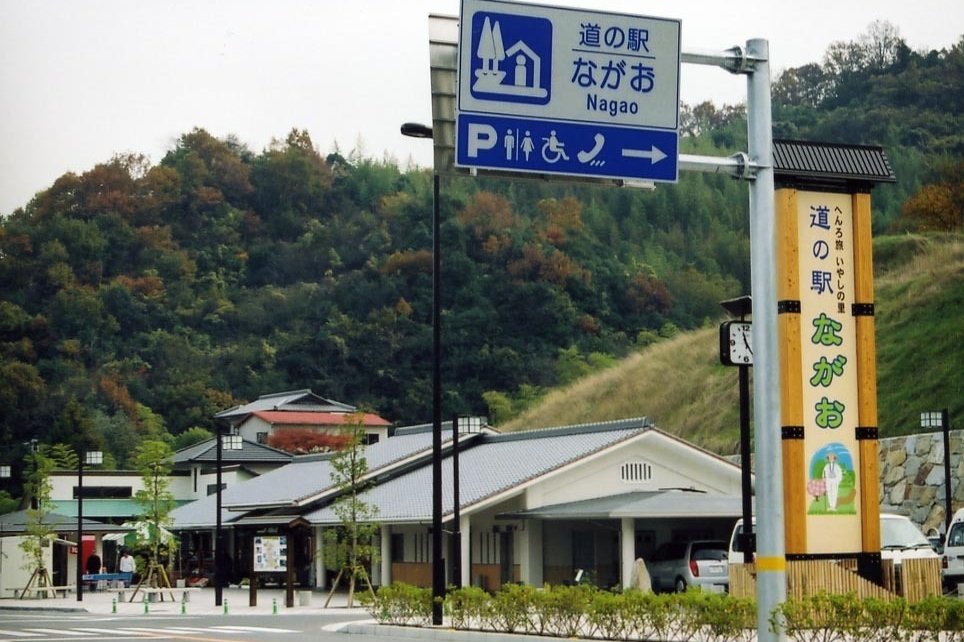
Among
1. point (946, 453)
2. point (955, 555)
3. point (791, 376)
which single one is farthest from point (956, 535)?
point (946, 453)

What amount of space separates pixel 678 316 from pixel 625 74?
3168 inches

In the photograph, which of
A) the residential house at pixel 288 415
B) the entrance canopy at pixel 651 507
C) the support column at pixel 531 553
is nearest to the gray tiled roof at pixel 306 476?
the support column at pixel 531 553

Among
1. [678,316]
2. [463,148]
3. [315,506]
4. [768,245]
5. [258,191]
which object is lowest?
[315,506]

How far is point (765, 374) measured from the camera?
11.8 meters

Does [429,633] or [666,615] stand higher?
[666,615]

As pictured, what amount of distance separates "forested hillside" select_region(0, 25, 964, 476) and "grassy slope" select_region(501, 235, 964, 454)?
12.7 m

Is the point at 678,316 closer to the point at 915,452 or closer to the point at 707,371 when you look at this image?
the point at 707,371

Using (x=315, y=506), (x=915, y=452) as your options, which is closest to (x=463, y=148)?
(x=915, y=452)

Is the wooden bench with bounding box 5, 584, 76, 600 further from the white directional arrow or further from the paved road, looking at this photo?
the white directional arrow

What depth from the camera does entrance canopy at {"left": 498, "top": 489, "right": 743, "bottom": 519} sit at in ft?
124

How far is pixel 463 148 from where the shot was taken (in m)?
12.2

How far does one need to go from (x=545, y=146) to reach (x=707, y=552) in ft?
82.7

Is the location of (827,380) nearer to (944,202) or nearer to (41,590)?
(41,590)

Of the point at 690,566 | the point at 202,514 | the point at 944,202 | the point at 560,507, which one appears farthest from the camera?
the point at 944,202
